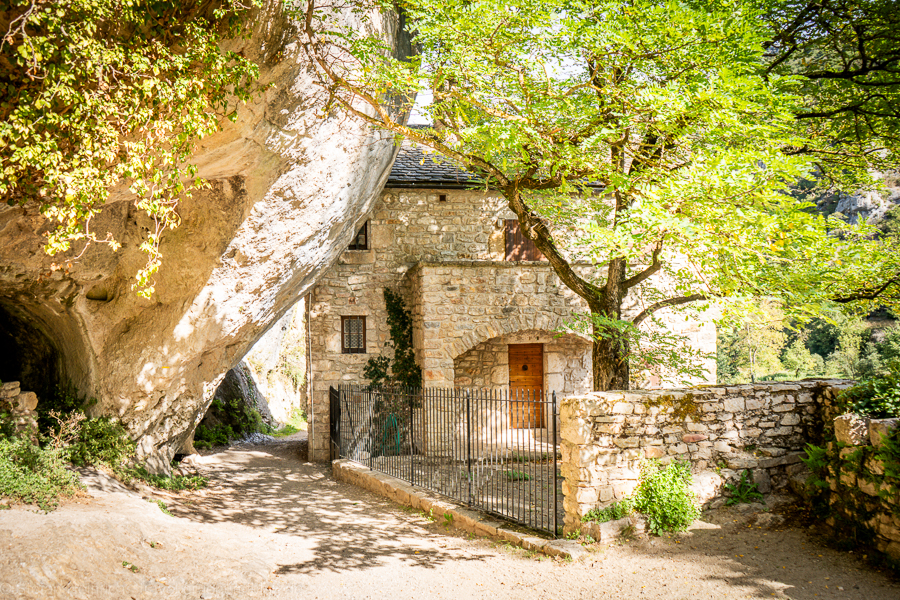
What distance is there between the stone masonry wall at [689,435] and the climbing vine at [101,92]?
437cm

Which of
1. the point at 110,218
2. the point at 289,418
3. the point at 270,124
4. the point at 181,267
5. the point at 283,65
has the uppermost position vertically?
the point at 283,65

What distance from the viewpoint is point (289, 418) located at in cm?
1889

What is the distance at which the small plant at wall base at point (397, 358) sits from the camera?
37.6 feet

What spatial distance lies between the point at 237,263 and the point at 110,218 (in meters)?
1.56

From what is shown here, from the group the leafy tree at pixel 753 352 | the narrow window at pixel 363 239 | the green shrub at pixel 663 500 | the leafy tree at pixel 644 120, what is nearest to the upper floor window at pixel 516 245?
the narrow window at pixel 363 239

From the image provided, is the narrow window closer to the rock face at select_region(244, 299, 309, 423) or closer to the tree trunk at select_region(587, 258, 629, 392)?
the tree trunk at select_region(587, 258, 629, 392)

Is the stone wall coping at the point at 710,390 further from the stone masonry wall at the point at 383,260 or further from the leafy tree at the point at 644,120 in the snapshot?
the stone masonry wall at the point at 383,260

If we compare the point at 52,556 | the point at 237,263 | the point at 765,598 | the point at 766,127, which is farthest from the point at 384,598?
the point at 766,127

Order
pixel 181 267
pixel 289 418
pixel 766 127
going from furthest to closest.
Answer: pixel 289 418
pixel 181 267
pixel 766 127

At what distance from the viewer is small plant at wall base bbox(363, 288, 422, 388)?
11.5 metres

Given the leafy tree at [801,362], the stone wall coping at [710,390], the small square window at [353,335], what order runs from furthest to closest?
the leafy tree at [801,362] → the small square window at [353,335] → the stone wall coping at [710,390]

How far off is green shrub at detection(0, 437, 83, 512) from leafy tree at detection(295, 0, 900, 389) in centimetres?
507

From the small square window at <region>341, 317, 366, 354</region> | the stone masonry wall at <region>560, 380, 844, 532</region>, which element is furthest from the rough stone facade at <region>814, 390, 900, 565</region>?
the small square window at <region>341, 317, 366, 354</region>

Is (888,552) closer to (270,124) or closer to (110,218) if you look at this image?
(270,124)
